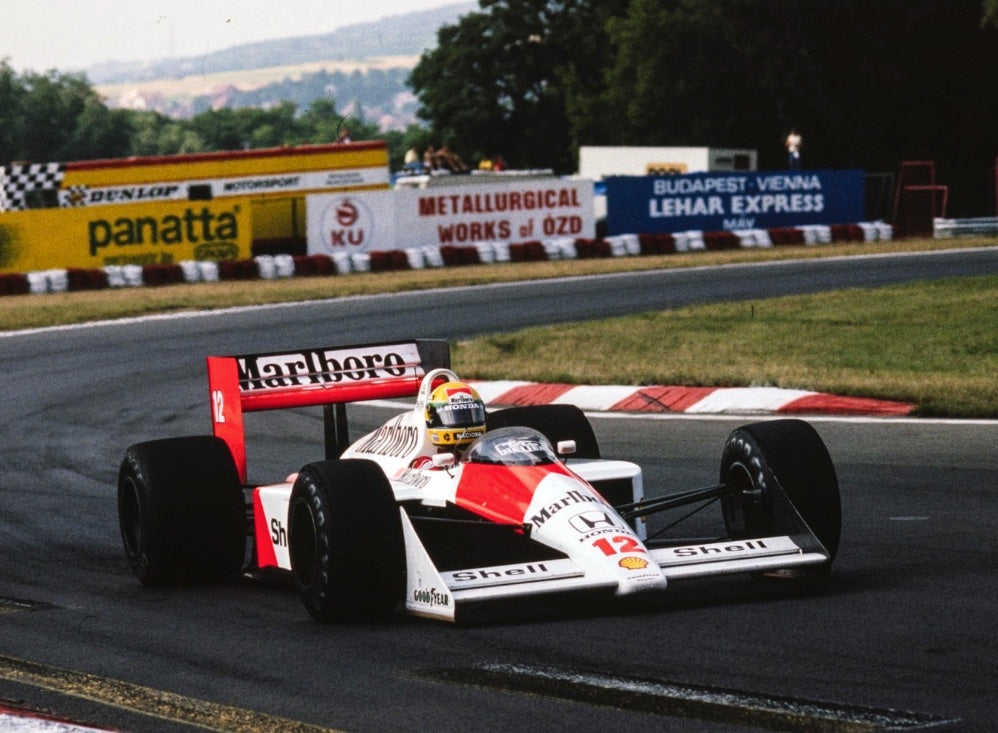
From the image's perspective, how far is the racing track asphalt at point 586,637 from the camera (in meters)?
5.66

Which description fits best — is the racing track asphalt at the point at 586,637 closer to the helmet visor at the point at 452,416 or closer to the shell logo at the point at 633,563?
the shell logo at the point at 633,563

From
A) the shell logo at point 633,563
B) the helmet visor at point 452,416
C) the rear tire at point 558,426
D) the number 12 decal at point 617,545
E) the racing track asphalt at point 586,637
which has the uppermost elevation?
the helmet visor at point 452,416

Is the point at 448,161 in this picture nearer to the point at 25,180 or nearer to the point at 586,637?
the point at 25,180

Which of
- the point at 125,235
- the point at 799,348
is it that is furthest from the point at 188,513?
the point at 125,235

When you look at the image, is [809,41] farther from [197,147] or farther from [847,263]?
[197,147]

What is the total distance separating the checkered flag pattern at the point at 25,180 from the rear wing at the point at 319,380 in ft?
75.4

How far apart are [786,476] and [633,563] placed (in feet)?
3.84

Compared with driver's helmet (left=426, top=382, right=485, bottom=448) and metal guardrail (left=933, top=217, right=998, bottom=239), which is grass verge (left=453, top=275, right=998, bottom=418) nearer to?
driver's helmet (left=426, top=382, right=485, bottom=448)

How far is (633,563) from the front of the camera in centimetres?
699

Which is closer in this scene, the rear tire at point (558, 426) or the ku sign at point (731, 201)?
the rear tire at point (558, 426)

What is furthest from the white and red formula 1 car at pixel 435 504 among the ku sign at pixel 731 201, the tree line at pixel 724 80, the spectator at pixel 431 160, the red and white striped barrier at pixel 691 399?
the tree line at pixel 724 80

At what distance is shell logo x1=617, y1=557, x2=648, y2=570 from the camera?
696 cm

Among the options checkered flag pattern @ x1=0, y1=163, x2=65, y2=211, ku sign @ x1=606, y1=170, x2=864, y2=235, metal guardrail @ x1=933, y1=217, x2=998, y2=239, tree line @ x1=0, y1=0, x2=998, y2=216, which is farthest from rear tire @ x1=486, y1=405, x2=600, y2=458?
tree line @ x1=0, y1=0, x2=998, y2=216

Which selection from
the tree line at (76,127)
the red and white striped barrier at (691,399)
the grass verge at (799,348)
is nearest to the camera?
the red and white striped barrier at (691,399)
